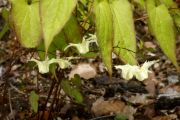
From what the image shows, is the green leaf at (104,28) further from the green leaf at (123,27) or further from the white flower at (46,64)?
the white flower at (46,64)

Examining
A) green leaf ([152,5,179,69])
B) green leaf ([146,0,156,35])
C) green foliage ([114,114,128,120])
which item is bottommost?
green foliage ([114,114,128,120])

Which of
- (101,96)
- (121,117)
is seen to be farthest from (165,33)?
(101,96)

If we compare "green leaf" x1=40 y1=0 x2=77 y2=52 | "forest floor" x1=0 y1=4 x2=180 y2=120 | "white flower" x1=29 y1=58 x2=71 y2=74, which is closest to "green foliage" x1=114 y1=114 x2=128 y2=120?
"forest floor" x1=0 y1=4 x2=180 y2=120

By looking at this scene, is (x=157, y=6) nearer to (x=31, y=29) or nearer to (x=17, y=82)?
(x=31, y=29)

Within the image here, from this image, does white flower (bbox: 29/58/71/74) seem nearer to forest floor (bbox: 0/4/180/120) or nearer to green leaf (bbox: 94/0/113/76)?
green leaf (bbox: 94/0/113/76)

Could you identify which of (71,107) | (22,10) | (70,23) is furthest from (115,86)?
(22,10)
